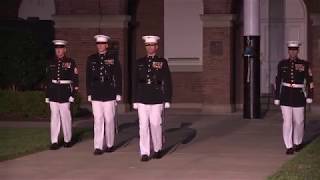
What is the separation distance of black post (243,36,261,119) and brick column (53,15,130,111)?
4141 mm

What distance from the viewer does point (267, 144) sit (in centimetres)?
1620

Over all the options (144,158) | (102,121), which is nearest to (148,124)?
(144,158)

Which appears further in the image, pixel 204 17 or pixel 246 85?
pixel 204 17

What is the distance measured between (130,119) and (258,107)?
11.8 ft

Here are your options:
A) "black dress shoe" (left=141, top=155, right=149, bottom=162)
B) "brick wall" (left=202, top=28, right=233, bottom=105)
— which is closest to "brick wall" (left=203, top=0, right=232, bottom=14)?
"brick wall" (left=202, top=28, right=233, bottom=105)

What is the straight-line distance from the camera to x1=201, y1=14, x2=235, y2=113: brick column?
24000 millimetres

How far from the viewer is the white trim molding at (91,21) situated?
963 inches

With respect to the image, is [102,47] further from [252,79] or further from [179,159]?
[252,79]

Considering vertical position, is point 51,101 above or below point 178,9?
below

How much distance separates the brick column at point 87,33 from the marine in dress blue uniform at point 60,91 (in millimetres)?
8926

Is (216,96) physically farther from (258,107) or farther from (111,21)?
(111,21)

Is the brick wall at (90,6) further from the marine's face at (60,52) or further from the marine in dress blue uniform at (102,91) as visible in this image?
the marine in dress blue uniform at (102,91)

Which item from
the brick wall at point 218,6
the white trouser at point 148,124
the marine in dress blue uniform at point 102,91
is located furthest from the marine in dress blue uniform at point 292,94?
the brick wall at point 218,6

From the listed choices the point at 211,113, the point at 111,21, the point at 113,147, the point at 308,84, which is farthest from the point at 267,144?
the point at 111,21
